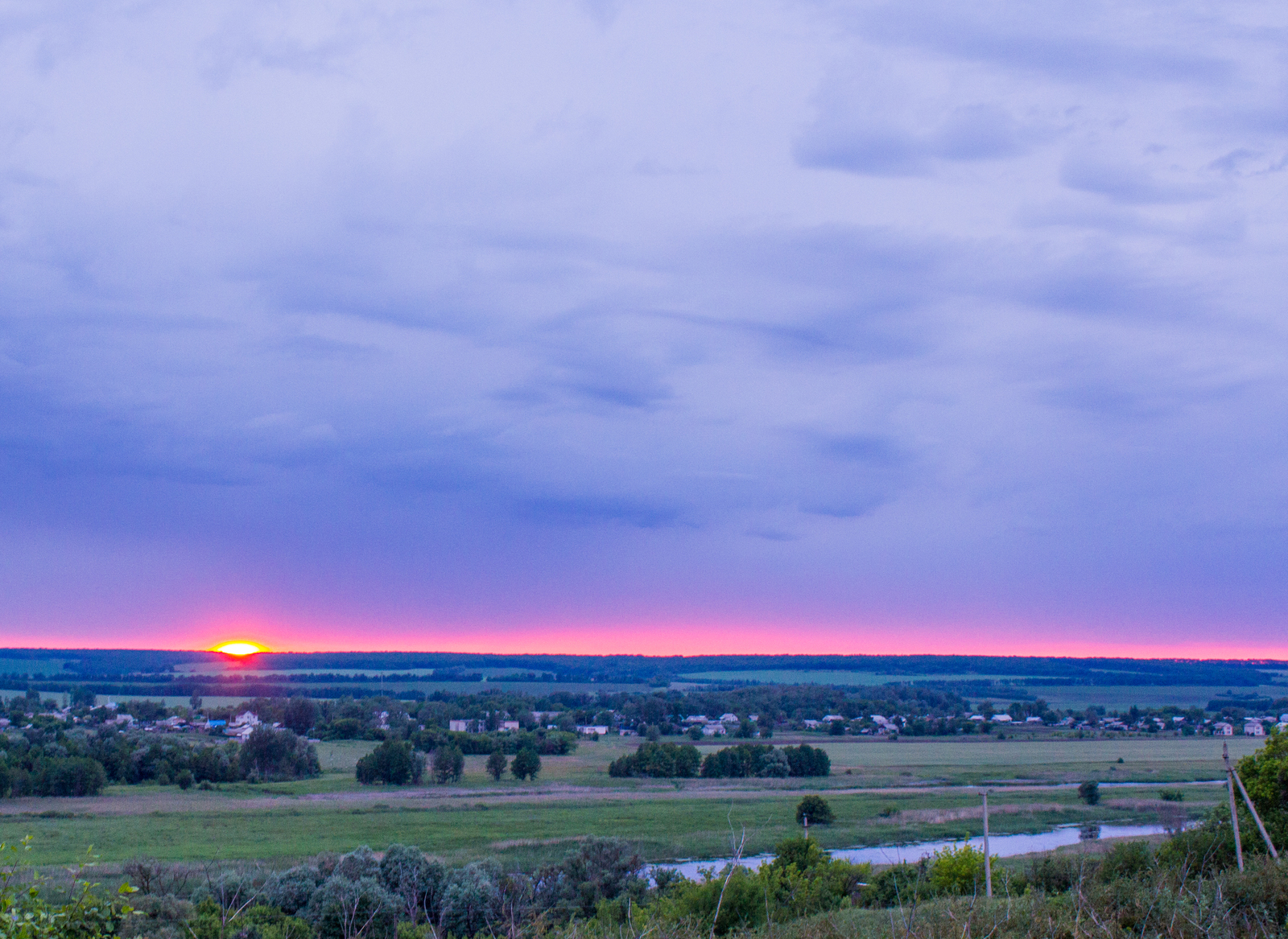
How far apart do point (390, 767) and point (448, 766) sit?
405 cm

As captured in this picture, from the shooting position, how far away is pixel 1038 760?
7719 centimetres

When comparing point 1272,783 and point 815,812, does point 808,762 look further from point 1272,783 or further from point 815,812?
point 1272,783

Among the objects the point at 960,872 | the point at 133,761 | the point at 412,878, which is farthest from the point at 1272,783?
the point at 133,761

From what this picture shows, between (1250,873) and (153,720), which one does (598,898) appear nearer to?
(1250,873)

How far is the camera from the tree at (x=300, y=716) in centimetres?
9619

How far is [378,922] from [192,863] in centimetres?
1536

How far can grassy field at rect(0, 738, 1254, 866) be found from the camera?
4328 cm

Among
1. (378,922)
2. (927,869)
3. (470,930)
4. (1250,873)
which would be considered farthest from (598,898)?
(1250,873)

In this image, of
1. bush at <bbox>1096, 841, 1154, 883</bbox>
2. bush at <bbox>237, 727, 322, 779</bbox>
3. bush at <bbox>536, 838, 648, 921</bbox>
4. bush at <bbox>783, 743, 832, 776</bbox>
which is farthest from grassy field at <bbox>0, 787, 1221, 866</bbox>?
bush at <bbox>1096, 841, 1154, 883</bbox>

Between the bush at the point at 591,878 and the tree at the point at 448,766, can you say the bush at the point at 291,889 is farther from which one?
the tree at the point at 448,766

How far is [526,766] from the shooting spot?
231ft

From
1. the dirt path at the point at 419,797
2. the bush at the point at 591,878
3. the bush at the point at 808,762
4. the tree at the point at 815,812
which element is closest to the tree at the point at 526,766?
the dirt path at the point at 419,797

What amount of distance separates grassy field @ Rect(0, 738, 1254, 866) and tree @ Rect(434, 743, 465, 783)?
40.5 inches

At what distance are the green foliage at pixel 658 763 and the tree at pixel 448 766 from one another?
1106cm
